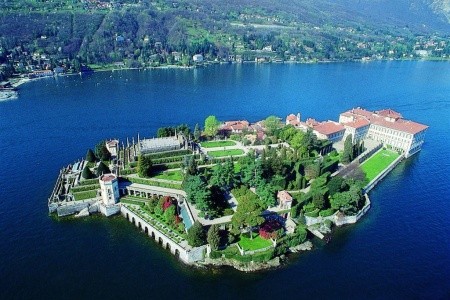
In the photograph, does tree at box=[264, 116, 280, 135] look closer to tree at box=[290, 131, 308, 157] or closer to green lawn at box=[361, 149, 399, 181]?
tree at box=[290, 131, 308, 157]

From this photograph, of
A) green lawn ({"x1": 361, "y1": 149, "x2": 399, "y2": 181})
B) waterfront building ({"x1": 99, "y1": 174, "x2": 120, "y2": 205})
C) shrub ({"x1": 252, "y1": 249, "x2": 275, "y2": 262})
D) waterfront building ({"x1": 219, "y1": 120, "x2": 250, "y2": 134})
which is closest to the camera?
shrub ({"x1": 252, "y1": 249, "x2": 275, "y2": 262})

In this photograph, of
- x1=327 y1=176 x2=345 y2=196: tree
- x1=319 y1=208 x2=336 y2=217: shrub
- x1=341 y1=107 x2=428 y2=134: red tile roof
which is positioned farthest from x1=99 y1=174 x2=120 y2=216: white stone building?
x1=341 y1=107 x2=428 y2=134: red tile roof

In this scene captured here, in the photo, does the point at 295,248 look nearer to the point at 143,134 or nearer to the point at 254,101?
the point at 143,134

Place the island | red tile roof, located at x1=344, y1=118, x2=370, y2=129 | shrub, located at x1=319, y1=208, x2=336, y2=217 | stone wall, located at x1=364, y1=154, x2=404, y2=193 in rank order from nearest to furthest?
the island < shrub, located at x1=319, y1=208, x2=336, y2=217 < stone wall, located at x1=364, y1=154, x2=404, y2=193 < red tile roof, located at x1=344, y1=118, x2=370, y2=129

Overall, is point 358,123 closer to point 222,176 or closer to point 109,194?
point 222,176

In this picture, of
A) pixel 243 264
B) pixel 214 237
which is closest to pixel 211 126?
pixel 214 237
